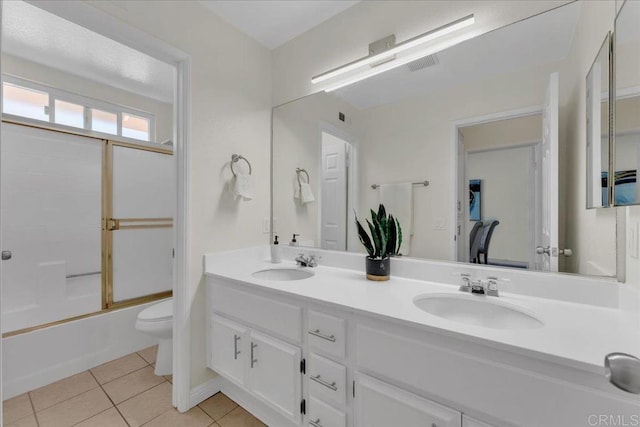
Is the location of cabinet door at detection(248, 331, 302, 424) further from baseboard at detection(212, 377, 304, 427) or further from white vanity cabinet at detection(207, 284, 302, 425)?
baseboard at detection(212, 377, 304, 427)

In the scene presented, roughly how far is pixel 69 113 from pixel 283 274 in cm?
280

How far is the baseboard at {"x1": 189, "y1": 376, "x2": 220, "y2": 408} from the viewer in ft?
5.28

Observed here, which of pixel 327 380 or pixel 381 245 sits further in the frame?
pixel 381 245

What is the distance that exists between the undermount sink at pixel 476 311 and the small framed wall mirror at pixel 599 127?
490 mm

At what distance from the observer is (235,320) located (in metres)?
1.51

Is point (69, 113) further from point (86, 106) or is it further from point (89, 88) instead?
point (89, 88)

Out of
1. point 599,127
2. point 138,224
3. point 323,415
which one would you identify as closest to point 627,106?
point 599,127

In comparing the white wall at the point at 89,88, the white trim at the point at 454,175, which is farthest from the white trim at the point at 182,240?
the white wall at the point at 89,88

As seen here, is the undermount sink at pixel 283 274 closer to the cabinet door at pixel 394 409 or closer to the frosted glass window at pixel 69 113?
the cabinet door at pixel 394 409

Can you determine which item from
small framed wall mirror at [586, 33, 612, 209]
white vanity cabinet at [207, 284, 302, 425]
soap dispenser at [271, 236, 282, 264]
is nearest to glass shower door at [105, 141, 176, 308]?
soap dispenser at [271, 236, 282, 264]

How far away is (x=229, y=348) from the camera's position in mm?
1531

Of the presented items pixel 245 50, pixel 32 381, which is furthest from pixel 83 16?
pixel 32 381

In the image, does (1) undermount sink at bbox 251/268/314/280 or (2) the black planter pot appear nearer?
(2) the black planter pot

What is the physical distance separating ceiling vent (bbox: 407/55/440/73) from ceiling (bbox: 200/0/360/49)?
0.58 metres
